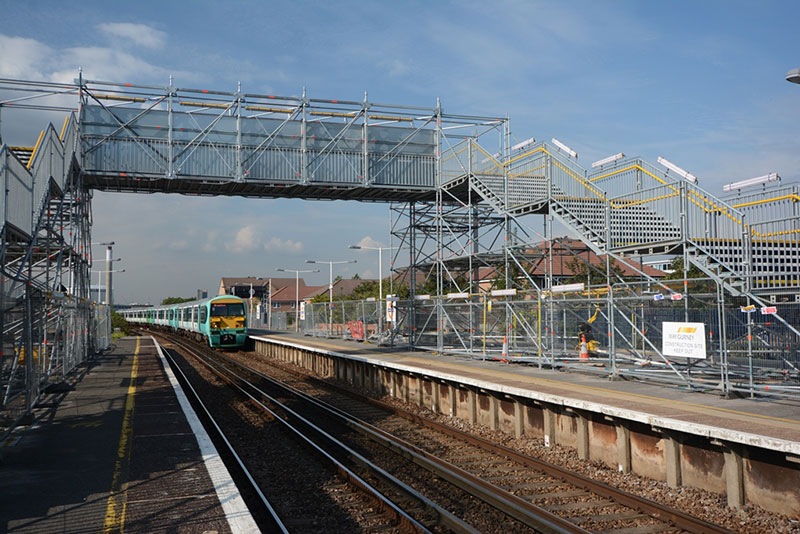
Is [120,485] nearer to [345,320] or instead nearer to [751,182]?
[751,182]

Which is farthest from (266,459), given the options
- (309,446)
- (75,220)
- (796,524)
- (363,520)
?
(75,220)

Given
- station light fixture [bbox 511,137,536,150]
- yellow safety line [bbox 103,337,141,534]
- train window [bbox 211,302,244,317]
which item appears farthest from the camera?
train window [bbox 211,302,244,317]

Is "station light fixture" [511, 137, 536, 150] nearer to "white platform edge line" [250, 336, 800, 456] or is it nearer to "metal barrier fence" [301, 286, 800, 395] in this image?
"metal barrier fence" [301, 286, 800, 395]

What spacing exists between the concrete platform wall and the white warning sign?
2.79 meters

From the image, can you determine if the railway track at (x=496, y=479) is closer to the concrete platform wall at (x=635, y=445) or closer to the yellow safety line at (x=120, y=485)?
the concrete platform wall at (x=635, y=445)

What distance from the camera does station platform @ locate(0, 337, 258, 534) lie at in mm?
7156

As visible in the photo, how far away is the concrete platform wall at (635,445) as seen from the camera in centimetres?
772

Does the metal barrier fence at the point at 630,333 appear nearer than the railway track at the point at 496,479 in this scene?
No

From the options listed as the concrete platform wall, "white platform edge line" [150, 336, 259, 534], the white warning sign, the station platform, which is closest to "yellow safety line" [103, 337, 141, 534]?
the station platform

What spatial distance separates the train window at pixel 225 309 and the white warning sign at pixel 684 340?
30.3 m

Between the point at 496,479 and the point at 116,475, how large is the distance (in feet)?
17.6

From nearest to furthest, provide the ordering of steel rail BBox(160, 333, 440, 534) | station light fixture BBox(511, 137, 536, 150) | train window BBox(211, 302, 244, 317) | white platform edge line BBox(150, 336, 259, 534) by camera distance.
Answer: white platform edge line BBox(150, 336, 259, 534)
steel rail BBox(160, 333, 440, 534)
station light fixture BBox(511, 137, 536, 150)
train window BBox(211, 302, 244, 317)

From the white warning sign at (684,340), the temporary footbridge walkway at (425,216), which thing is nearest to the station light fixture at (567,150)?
the temporary footbridge walkway at (425,216)

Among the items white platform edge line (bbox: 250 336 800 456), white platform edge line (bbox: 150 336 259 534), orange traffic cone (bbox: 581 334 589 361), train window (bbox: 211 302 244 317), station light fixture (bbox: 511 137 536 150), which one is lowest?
white platform edge line (bbox: 150 336 259 534)
